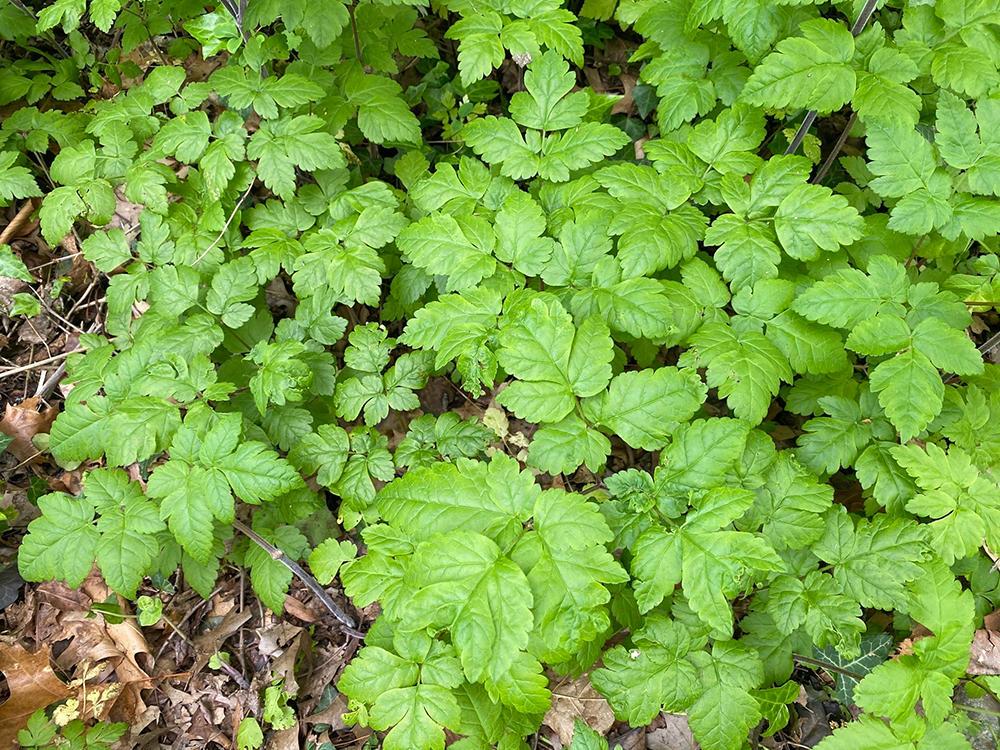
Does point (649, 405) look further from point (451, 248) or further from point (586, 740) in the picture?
point (586, 740)

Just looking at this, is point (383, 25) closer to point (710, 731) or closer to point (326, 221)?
point (326, 221)

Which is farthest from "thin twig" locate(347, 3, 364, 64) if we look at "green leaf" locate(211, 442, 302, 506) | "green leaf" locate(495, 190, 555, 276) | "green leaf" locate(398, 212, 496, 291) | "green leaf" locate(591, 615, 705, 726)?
"green leaf" locate(591, 615, 705, 726)

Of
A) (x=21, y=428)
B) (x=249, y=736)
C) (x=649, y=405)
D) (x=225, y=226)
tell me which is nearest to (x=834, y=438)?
(x=649, y=405)

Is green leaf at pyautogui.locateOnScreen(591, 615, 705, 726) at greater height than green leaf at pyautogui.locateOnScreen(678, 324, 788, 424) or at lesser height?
lesser

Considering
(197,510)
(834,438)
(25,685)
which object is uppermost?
(834,438)

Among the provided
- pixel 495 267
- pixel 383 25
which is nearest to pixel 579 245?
pixel 495 267

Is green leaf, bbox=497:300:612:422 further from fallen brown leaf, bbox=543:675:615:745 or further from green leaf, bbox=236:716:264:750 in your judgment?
green leaf, bbox=236:716:264:750
